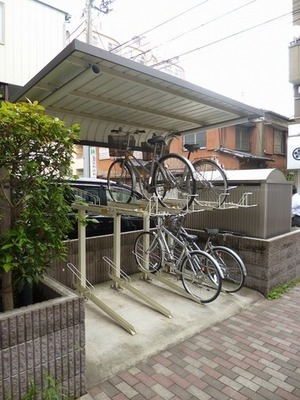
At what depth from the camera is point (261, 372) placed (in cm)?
276

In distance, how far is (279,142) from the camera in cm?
1802

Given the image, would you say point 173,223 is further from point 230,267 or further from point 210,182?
point 230,267

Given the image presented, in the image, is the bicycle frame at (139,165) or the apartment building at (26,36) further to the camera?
the apartment building at (26,36)

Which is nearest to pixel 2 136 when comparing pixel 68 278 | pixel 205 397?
pixel 205 397

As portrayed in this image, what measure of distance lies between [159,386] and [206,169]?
3300mm

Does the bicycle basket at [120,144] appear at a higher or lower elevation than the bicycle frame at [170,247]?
higher

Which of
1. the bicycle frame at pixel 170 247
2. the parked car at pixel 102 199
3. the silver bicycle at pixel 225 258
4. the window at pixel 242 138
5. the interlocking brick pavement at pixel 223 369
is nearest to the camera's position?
the interlocking brick pavement at pixel 223 369

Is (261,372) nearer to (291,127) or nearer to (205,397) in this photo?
(205,397)

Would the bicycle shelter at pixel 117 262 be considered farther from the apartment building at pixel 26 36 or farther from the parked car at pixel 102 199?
the apartment building at pixel 26 36

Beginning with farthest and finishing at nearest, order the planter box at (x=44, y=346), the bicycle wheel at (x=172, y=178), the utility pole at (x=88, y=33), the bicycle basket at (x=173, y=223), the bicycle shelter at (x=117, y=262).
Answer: the utility pole at (x=88, y=33) < the bicycle basket at (x=173, y=223) < the bicycle wheel at (x=172, y=178) < the bicycle shelter at (x=117, y=262) < the planter box at (x=44, y=346)

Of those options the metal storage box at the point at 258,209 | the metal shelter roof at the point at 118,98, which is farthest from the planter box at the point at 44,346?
the metal storage box at the point at 258,209

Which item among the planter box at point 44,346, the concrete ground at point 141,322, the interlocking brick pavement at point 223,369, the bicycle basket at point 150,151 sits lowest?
the interlocking brick pavement at point 223,369

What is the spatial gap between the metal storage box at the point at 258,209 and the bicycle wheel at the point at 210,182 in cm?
20

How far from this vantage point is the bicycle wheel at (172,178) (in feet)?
13.7
